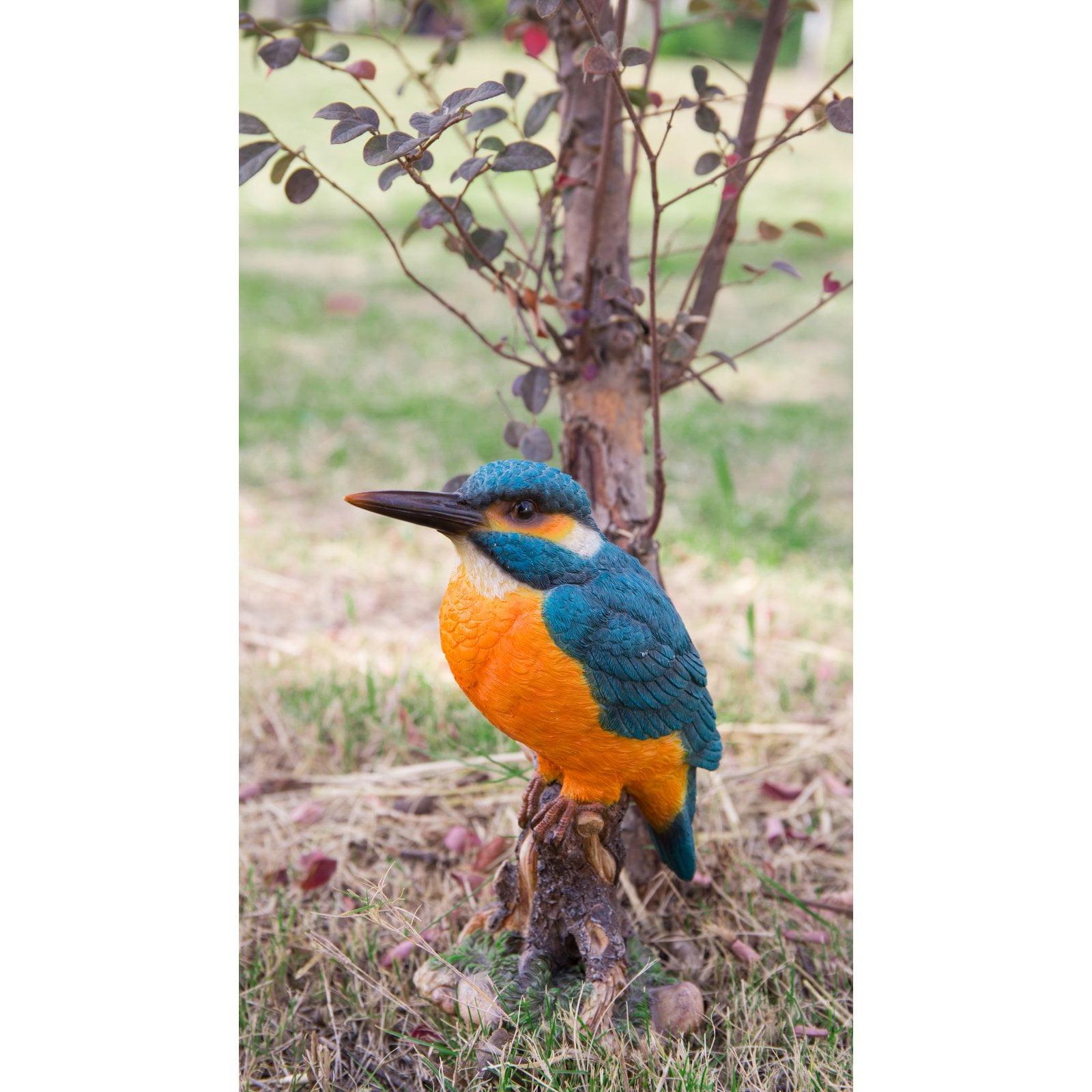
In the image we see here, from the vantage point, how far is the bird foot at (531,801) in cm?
195

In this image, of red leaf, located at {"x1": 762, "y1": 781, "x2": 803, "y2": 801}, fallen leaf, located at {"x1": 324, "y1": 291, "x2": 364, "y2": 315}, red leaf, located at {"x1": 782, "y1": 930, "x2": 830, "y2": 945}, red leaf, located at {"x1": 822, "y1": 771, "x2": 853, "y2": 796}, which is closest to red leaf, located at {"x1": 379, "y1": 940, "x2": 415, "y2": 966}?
red leaf, located at {"x1": 782, "y1": 930, "x2": 830, "y2": 945}

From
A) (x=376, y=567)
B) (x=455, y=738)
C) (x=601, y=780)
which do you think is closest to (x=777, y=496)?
(x=376, y=567)

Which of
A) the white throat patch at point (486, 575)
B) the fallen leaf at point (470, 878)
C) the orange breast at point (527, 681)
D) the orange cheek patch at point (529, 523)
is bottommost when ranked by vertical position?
the fallen leaf at point (470, 878)

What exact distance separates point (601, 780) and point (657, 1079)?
18.0 inches

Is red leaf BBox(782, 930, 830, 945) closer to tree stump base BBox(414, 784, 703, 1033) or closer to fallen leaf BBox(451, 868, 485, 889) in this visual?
tree stump base BBox(414, 784, 703, 1033)

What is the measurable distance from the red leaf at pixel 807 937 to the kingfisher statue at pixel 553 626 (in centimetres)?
57

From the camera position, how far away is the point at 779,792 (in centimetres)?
260

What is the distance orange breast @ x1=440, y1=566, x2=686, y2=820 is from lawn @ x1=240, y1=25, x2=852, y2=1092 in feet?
1.09

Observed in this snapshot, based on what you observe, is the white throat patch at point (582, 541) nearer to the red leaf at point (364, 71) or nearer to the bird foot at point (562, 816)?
the bird foot at point (562, 816)

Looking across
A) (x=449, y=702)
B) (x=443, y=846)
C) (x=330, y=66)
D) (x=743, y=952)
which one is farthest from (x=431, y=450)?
(x=743, y=952)

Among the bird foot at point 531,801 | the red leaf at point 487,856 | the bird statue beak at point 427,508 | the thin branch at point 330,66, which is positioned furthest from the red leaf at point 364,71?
the red leaf at point 487,856

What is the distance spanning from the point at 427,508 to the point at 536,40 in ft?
3.60

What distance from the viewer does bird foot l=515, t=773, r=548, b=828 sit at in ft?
6.39

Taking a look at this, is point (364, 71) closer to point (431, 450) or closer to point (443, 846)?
point (443, 846)
